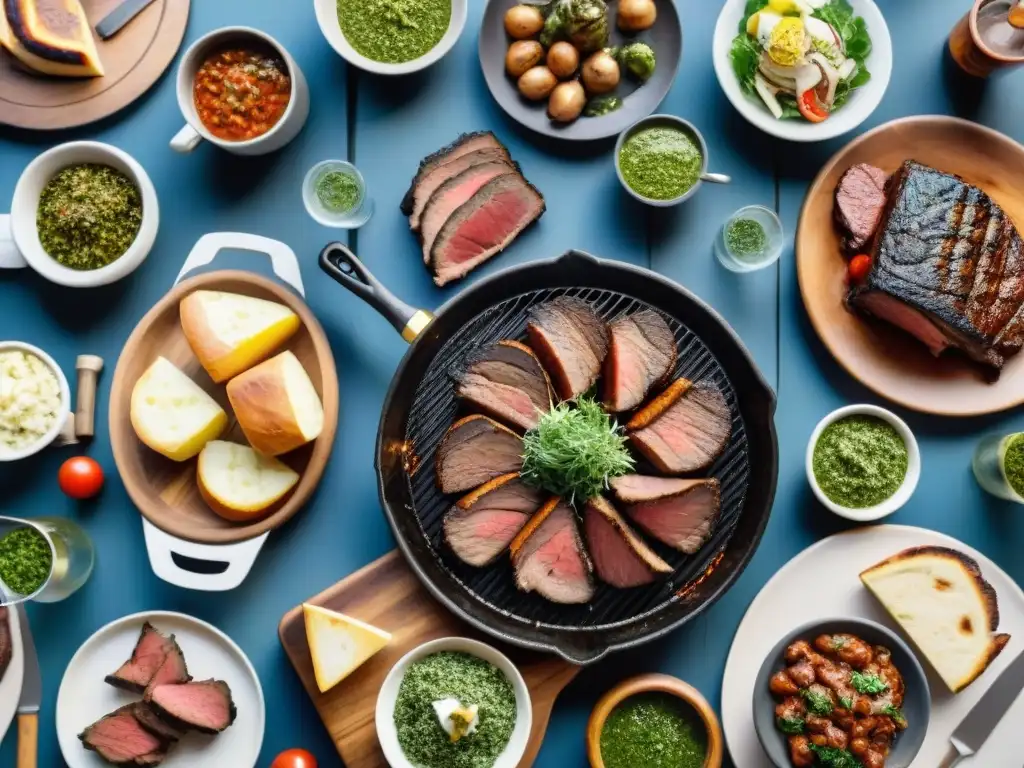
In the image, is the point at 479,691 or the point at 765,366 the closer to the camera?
the point at 479,691

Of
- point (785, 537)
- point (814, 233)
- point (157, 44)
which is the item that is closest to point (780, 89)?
point (814, 233)

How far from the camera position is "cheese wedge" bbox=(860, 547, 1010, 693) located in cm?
331

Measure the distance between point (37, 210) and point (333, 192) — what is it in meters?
1.01

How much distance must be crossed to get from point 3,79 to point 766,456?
2980 millimetres

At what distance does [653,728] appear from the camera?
3.30 m

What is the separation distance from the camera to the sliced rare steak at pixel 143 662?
10.7ft

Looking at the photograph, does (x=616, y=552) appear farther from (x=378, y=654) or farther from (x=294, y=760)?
(x=294, y=760)

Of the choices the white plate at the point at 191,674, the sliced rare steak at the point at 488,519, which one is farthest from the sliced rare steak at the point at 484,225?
the white plate at the point at 191,674

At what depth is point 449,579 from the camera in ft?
10.8

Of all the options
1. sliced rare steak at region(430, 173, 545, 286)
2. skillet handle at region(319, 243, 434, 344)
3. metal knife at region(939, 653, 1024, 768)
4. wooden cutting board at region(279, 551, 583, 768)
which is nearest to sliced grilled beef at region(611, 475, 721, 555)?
wooden cutting board at region(279, 551, 583, 768)

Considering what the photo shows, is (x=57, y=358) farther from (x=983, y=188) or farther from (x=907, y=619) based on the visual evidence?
(x=983, y=188)

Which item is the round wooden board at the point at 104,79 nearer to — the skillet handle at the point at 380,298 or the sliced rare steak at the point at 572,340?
the skillet handle at the point at 380,298

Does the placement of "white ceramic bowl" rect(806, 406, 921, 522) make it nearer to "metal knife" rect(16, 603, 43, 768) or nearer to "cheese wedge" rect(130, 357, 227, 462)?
"cheese wedge" rect(130, 357, 227, 462)

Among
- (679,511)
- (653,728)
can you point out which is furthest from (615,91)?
(653,728)
